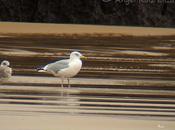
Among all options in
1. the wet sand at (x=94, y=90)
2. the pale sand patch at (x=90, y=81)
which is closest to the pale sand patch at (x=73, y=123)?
the wet sand at (x=94, y=90)

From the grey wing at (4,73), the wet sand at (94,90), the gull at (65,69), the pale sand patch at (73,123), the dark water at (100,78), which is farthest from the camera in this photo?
the gull at (65,69)

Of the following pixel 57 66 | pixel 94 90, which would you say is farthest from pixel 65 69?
pixel 94 90

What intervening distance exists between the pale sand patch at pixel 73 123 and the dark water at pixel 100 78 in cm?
34

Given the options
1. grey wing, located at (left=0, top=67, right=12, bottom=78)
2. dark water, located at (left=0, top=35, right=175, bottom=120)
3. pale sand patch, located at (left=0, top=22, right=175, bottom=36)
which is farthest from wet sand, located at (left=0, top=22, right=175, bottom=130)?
pale sand patch, located at (left=0, top=22, right=175, bottom=36)

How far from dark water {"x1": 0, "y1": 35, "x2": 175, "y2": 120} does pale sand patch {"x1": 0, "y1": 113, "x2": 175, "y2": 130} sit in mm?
336

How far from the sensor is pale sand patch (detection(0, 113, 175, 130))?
227 inches

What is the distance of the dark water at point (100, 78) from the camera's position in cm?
712

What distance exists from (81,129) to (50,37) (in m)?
13.1

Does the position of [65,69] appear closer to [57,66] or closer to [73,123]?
[57,66]

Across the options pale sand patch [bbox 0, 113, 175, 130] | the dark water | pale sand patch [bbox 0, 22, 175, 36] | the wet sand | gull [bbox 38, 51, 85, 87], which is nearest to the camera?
pale sand patch [bbox 0, 113, 175, 130]

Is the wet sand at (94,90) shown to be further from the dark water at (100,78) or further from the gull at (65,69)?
the gull at (65,69)

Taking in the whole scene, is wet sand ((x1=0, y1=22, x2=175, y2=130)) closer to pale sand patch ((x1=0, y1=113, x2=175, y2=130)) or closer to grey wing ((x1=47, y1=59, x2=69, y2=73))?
pale sand patch ((x1=0, y1=113, x2=175, y2=130))

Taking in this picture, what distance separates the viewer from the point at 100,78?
10070 millimetres

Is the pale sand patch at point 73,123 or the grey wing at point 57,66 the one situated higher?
the grey wing at point 57,66
